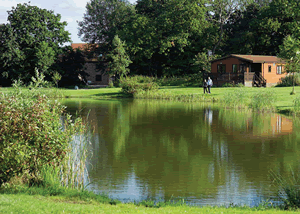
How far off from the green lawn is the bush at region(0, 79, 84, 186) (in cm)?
119

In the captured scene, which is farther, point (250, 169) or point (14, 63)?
point (14, 63)

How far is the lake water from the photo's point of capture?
10242mm

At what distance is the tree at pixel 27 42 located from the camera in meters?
56.5

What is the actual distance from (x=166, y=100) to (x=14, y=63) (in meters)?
29.7

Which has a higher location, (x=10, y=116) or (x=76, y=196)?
(x=10, y=116)

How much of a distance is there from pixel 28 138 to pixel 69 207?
273 centimetres

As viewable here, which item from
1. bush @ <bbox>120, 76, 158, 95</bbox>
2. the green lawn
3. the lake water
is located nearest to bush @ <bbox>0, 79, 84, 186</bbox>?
the green lawn

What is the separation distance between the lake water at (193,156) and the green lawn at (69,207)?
144 centimetres

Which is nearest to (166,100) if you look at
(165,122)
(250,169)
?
(165,122)

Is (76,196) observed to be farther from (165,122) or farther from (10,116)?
(165,122)

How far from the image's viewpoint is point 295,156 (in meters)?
14.4

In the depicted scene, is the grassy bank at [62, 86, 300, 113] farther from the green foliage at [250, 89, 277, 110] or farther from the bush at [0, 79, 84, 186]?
the bush at [0, 79, 84, 186]

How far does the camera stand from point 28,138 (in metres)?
9.52

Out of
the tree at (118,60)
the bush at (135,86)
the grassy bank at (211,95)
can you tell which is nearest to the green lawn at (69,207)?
the grassy bank at (211,95)
